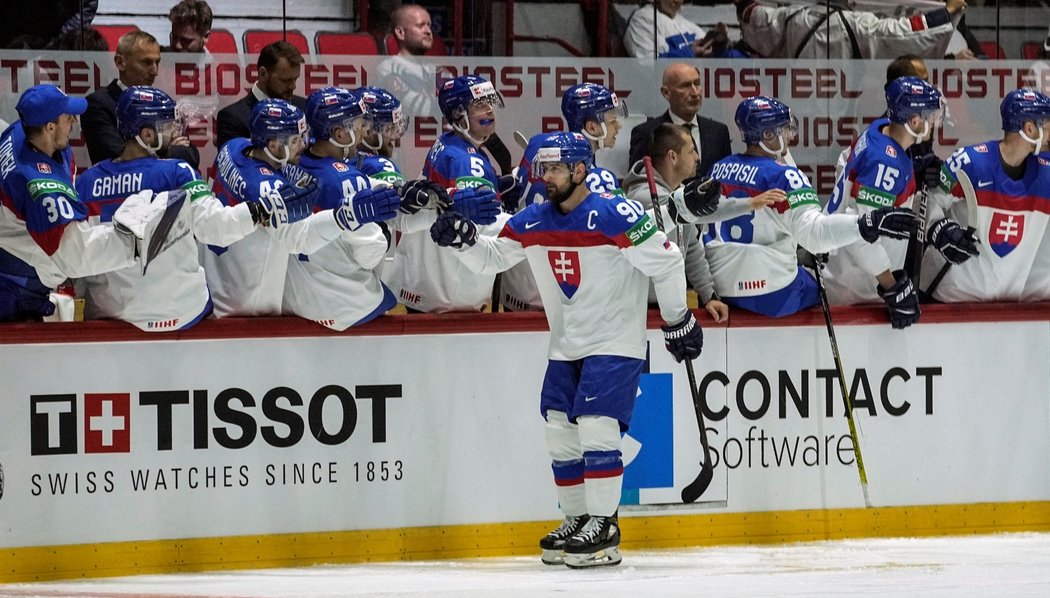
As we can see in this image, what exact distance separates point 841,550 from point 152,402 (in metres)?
2.71

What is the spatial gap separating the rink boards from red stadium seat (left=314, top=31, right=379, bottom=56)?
5.50 ft

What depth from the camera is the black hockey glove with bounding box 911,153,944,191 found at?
716cm

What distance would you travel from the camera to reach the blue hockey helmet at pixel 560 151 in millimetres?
6031

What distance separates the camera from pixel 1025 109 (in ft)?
23.2

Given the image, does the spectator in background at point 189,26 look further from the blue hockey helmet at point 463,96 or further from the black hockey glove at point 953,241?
the black hockey glove at point 953,241

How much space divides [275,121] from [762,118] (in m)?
1.96

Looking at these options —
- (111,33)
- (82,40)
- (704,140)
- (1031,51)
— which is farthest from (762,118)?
(82,40)

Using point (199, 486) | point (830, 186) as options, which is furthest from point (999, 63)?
point (199, 486)

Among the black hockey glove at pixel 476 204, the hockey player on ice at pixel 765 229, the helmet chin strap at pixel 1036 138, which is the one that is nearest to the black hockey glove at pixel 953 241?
the hockey player on ice at pixel 765 229

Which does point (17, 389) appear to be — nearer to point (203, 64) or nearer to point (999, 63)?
point (203, 64)

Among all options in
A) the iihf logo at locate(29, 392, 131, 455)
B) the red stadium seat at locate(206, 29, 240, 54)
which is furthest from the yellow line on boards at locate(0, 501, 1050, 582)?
the red stadium seat at locate(206, 29, 240, 54)

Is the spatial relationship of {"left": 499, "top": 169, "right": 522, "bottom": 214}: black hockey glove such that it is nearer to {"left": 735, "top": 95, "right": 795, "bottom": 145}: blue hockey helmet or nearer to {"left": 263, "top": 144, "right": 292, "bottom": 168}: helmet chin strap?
{"left": 735, "top": 95, "right": 795, "bottom": 145}: blue hockey helmet

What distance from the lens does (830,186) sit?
318 inches

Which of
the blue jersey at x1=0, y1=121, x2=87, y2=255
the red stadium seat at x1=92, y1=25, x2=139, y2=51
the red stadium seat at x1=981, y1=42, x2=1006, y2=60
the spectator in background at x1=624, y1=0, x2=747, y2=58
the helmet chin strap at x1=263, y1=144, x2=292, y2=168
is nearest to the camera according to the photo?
the blue jersey at x1=0, y1=121, x2=87, y2=255
